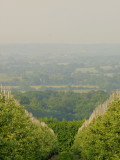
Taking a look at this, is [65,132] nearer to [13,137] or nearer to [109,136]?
[109,136]

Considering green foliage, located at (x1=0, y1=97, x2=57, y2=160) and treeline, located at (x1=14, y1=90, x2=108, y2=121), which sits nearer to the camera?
green foliage, located at (x1=0, y1=97, x2=57, y2=160)

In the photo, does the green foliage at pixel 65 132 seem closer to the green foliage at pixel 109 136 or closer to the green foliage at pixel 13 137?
the green foliage at pixel 109 136

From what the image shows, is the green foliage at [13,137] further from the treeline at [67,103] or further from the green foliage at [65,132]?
the treeline at [67,103]

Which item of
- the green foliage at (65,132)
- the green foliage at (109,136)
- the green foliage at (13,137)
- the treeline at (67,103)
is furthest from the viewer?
the treeline at (67,103)

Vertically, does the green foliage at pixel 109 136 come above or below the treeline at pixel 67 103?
above

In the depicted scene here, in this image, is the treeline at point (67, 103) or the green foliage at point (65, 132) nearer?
the green foliage at point (65, 132)

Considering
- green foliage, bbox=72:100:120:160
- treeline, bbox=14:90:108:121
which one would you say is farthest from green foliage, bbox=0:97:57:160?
treeline, bbox=14:90:108:121

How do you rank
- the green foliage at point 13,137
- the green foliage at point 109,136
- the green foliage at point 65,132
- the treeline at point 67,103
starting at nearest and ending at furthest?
the green foliage at point 13,137
the green foliage at point 109,136
the green foliage at point 65,132
the treeline at point 67,103

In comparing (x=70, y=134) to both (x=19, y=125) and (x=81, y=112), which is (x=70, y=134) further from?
(x=81, y=112)

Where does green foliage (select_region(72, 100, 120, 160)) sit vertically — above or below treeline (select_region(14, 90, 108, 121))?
above

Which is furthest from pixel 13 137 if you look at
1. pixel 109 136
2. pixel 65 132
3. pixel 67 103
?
pixel 67 103

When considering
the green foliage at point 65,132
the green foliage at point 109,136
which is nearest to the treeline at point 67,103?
the green foliage at point 65,132

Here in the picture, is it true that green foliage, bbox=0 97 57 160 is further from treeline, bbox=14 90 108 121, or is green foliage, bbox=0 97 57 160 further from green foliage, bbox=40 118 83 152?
treeline, bbox=14 90 108 121
